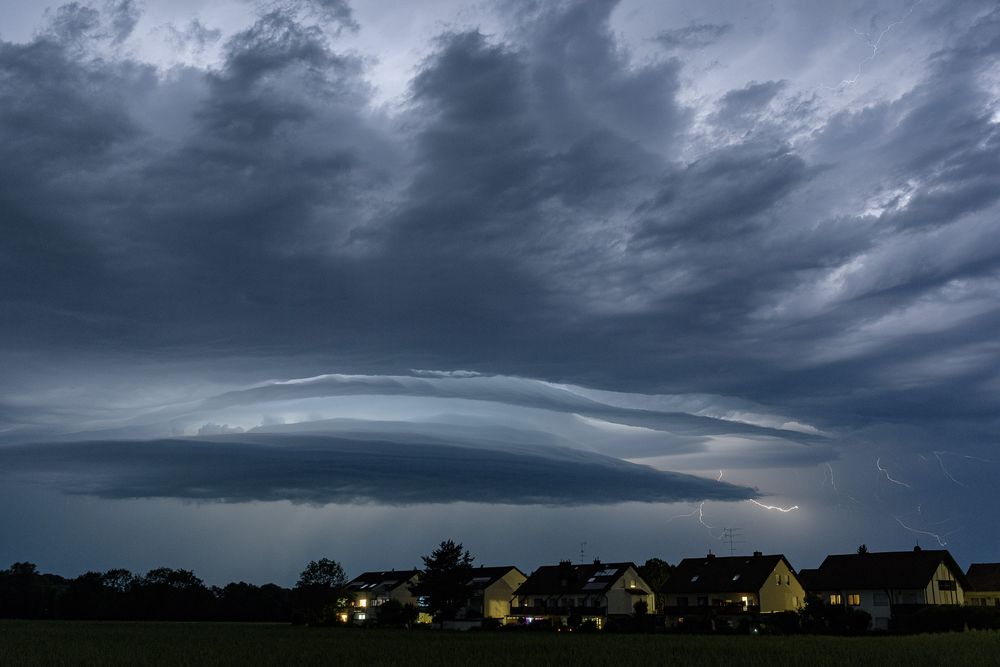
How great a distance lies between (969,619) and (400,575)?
9129 cm

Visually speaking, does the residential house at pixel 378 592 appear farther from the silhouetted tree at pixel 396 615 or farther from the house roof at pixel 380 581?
the silhouetted tree at pixel 396 615

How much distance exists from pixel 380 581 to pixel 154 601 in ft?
121

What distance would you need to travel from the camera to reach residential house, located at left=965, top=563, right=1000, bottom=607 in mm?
90075

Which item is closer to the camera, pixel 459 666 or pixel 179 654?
pixel 459 666

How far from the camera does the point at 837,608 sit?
7206 centimetres

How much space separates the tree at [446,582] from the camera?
108 meters

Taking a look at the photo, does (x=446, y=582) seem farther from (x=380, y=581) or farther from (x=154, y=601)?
(x=154, y=601)

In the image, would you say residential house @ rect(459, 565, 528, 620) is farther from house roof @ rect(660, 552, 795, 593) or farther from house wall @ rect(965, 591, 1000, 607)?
house wall @ rect(965, 591, 1000, 607)

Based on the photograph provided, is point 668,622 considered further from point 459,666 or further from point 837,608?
point 459,666

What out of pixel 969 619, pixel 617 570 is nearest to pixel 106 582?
pixel 617 570

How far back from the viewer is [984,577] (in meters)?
93.6

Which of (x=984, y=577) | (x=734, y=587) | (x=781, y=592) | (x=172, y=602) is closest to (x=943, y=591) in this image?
(x=984, y=577)

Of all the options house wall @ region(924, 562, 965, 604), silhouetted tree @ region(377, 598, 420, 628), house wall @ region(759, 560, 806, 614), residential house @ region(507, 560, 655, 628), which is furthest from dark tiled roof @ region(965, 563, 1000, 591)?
silhouetted tree @ region(377, 598, 420, 628)

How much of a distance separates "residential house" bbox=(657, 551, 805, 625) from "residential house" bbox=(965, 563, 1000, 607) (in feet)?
58.0
